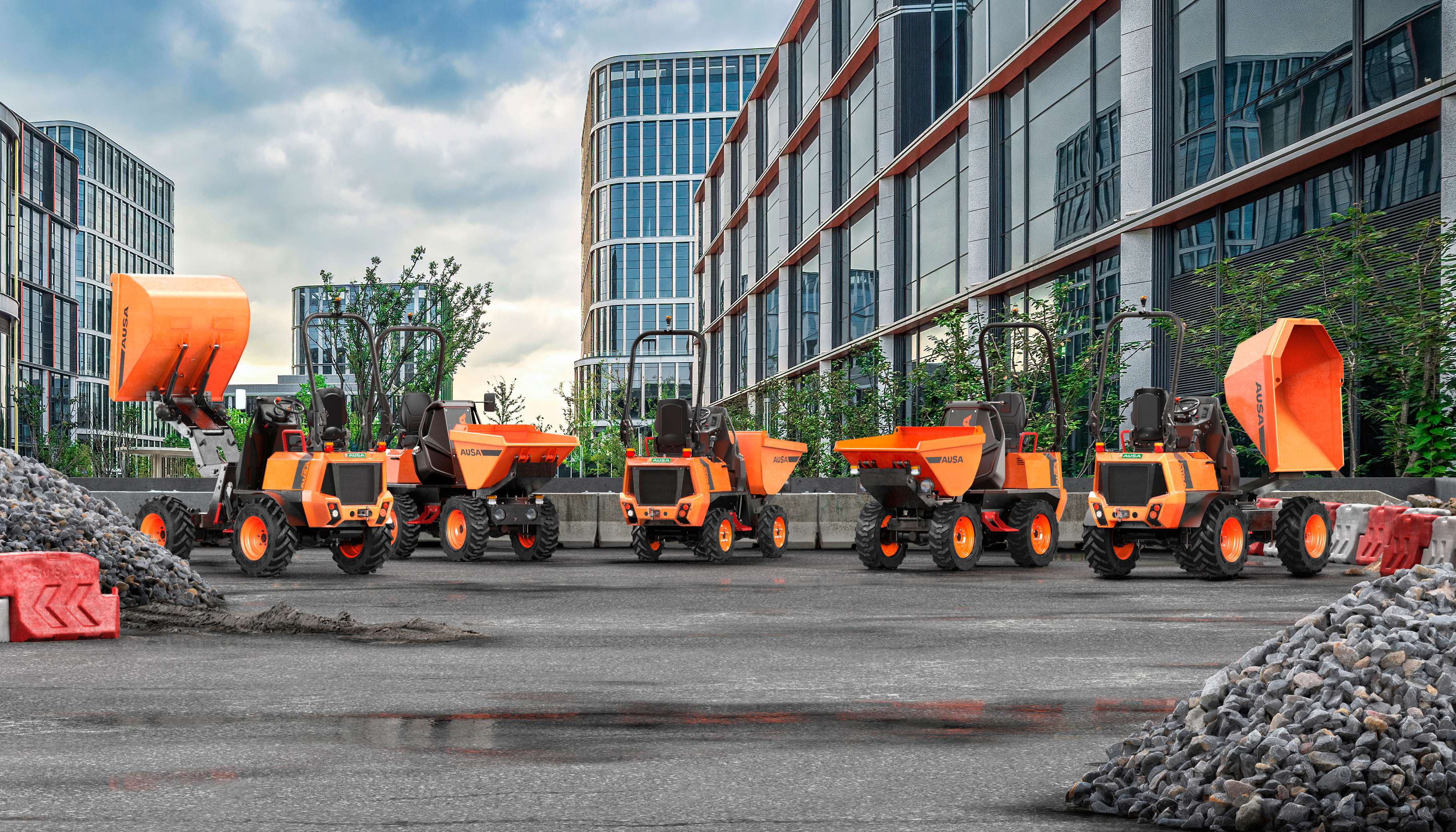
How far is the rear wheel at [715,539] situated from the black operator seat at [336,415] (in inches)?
201

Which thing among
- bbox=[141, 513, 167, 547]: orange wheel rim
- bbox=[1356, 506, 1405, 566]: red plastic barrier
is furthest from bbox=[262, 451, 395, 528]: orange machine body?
bbox=[1356, 506, 1405, 566]: red plastic barrier

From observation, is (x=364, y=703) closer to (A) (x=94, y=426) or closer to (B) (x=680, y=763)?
(B) (x=680, y=763)

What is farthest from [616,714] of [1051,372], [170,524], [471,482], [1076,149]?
[1076,149]

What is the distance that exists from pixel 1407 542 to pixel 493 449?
12.3 metres

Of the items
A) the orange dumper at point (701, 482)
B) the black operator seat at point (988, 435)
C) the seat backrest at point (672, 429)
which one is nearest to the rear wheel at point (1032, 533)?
the black operator seat at point (988, 435)

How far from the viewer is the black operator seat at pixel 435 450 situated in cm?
2108

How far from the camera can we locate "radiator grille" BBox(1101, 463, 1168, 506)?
16312mm

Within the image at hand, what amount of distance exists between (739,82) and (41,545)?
11443cm

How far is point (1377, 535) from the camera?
17828 millimetres

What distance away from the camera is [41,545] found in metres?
11.1

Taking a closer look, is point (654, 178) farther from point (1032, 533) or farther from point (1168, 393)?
point (1168, 393)

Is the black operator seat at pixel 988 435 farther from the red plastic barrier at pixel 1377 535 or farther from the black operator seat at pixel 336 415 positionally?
the black operator seat at pixel 336 415

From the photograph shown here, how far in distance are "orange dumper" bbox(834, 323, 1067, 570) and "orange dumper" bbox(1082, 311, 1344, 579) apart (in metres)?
1.68

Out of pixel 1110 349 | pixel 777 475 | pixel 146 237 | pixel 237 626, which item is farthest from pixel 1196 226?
pixel 146 237
